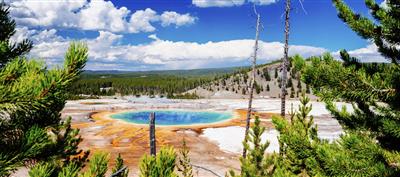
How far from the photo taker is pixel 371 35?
198 inches

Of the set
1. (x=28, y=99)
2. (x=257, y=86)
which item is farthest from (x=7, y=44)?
(x=257, y=86)

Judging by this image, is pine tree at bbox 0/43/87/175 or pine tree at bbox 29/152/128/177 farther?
pine tree at bbox 29/152/128/177

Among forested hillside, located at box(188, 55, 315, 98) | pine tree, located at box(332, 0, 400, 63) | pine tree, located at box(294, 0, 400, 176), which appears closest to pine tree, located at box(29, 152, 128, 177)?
pine tree, located at box(294, 0, 400, 176)

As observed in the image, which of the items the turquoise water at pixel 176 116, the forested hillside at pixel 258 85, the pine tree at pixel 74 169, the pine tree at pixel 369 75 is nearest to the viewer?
the pine tree at pixel 74 169

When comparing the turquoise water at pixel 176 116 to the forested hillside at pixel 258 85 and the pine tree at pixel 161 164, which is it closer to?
the forested hillside at pixel 258 85

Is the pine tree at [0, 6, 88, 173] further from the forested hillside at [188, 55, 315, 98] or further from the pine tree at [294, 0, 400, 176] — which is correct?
the forested hillside at [188, 55, 315, 98]

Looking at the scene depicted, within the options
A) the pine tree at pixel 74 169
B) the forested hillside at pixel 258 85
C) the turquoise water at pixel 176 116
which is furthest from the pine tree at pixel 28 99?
the forested hillside at pixel 258 85

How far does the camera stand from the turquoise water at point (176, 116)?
1469 inches

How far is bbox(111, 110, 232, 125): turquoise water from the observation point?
122ft

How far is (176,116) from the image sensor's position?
41875mm

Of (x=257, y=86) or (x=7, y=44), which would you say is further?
(x=257, y=86)

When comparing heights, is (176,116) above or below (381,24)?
below

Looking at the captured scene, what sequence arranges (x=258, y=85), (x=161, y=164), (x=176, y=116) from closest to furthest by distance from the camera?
(x=161, y=164) → (x=176, y=116) → (x=258, y=85)

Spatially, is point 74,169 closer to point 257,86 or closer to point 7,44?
point 7,44
